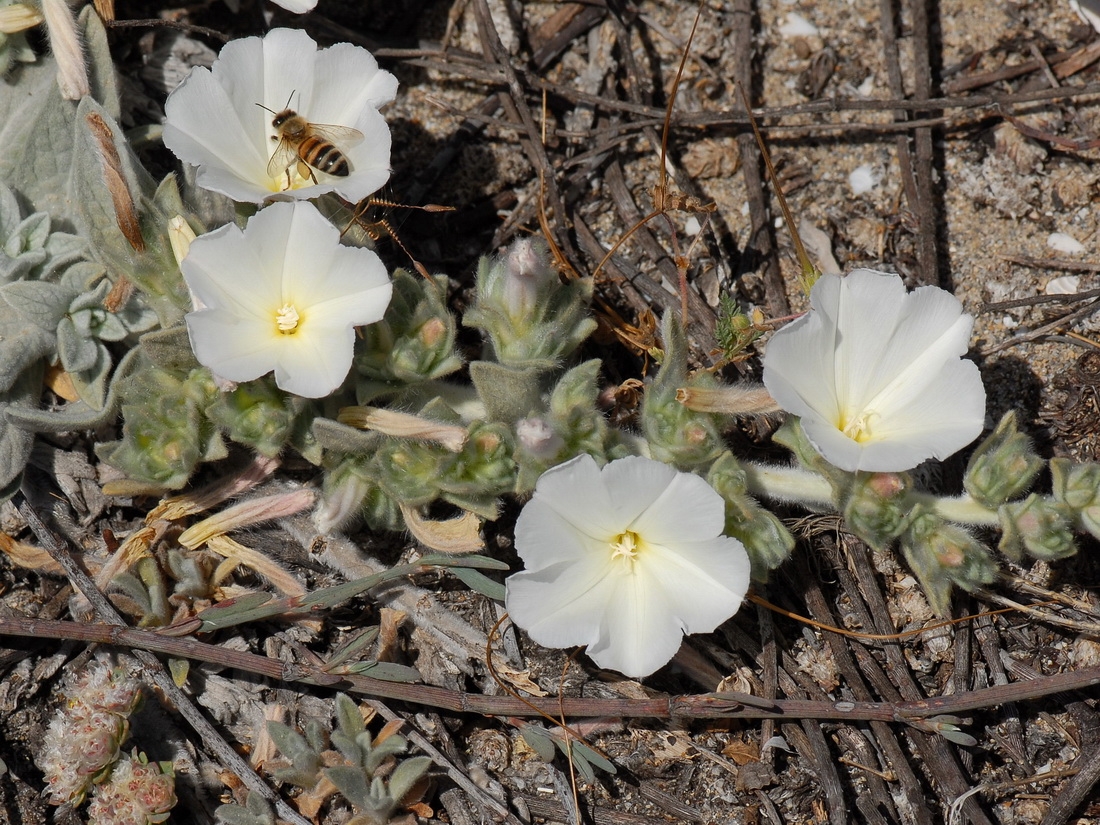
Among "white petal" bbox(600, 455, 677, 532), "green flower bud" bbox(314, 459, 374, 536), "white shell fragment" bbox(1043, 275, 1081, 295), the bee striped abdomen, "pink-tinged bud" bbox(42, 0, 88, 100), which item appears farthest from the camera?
"white shell fragment" bbox(1043, 275, 1081, 295)

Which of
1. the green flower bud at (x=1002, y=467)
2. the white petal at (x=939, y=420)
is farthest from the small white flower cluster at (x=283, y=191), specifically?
the green flower bud at (x=1002, y=467)

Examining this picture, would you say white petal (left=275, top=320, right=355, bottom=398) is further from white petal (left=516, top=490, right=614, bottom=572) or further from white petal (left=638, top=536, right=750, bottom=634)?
white petal (left=638, top=536, right=750, bottom=634)

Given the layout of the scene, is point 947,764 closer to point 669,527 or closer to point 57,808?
point 669,527

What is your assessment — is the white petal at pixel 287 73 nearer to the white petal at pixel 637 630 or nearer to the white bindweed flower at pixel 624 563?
the white bindweed flower at pixel 624 563

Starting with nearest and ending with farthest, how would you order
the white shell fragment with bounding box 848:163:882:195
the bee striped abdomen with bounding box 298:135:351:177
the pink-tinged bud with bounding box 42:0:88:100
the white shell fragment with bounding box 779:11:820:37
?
the bee striped abdomen with bounding box 298:135:351:177, the pink-tinged bud with bounding box 42:0:88:100, the white shell fragment with bounding box 848:163:882:195, the white shell fragment with bounding box 779:11:820:37

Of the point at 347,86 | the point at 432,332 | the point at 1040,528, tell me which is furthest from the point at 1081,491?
the point at 347,86

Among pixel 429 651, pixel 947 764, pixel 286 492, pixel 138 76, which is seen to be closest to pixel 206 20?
pixel 138 76

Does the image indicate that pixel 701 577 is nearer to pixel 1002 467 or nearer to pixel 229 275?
pixel 1002 467

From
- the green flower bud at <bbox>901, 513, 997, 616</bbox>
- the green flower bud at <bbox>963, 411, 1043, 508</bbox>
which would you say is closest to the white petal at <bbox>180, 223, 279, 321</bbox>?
the green flower bud at <bbox>901, 513, 997, 616</bbox>
